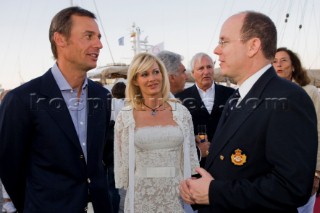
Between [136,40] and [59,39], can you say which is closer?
[59,39]

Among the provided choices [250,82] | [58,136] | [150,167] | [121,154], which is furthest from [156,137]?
[250,82]

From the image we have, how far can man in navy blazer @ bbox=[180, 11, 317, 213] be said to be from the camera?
1700 mm

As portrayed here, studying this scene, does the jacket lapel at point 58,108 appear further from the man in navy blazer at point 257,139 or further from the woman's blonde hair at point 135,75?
the woman's blonde hair at point 135,75

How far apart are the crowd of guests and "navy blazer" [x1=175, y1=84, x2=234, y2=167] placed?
1.81 ft

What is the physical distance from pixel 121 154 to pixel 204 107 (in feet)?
5.25

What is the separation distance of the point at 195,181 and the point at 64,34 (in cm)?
178

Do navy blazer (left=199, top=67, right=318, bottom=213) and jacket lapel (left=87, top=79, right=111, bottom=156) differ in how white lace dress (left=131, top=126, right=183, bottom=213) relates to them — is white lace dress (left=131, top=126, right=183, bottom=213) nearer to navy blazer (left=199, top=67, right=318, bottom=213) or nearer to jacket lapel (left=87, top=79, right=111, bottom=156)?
jacket lapel (left=87, top=79, right=111, bottom=156)

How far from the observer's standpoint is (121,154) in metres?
3.81

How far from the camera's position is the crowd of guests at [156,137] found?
5.75 ft

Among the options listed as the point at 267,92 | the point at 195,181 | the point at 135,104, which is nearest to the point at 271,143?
the point at 267,92

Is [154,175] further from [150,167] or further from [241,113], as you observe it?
[241,113]

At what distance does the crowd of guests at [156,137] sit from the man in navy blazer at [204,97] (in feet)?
1.89

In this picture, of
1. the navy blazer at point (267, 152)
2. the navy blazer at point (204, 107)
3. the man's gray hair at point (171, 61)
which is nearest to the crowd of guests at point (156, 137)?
the navy blazer at point (267, 152)

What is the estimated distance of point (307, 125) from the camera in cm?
171
